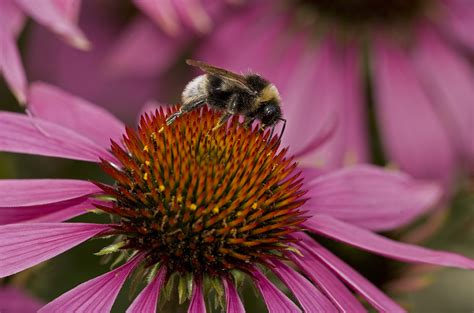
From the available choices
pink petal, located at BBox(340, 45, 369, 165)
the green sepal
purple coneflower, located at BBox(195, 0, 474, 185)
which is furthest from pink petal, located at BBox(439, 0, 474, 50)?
the green sepal

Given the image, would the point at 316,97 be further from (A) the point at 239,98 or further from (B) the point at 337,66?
(A) the point at 239,98

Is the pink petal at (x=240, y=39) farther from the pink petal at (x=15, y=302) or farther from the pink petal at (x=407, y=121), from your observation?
the pink petal at (x=15, y=302)

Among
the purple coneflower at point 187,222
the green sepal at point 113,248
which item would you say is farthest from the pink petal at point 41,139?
the green sepal at point 113,248

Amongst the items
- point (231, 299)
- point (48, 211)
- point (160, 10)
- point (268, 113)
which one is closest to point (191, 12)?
point (160, 10)

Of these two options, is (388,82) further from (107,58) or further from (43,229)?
(43,229)

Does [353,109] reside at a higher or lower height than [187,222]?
higher

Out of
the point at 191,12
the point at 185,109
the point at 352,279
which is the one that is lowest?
the point at 352,279
